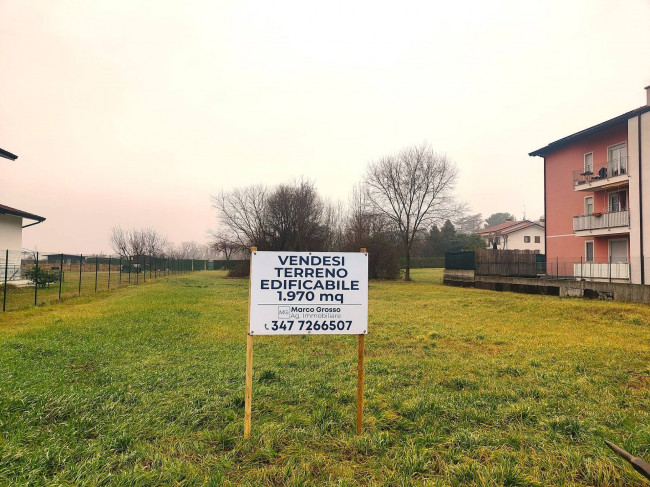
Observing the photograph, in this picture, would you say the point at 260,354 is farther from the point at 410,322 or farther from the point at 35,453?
the point at 410,322

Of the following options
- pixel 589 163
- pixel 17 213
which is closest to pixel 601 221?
pixel 589 163

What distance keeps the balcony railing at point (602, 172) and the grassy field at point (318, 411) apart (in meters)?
16.9

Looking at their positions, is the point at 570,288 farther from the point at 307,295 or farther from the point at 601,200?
the point at 307,295

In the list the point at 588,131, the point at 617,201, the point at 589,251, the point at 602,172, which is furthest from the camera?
the point at 589,251

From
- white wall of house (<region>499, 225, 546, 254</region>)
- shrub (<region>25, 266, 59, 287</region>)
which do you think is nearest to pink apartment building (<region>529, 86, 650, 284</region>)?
shrub (<region>25, 266, 59, 287</region>)

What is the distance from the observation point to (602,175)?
2009 centimetres

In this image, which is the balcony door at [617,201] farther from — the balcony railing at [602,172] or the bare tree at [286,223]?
the bare tree at [286,223]

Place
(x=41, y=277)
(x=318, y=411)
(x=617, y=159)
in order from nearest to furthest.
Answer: (x=318, y=411) < (x=41, y=277) < (x=617, y=159)

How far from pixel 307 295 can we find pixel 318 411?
4.03 ft

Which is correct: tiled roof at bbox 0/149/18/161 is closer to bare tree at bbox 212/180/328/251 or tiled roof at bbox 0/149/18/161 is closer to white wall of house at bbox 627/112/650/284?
bare tree at bbox 212/180/328/251

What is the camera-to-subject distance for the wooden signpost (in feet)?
10.8

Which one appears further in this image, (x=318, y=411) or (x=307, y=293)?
(x=318, y=411)

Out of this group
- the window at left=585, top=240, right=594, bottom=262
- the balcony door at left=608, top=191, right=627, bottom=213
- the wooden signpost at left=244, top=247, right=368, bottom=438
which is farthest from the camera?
the window at left=585, top=240, right=594, bottom=262

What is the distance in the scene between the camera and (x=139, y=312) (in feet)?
34.2
